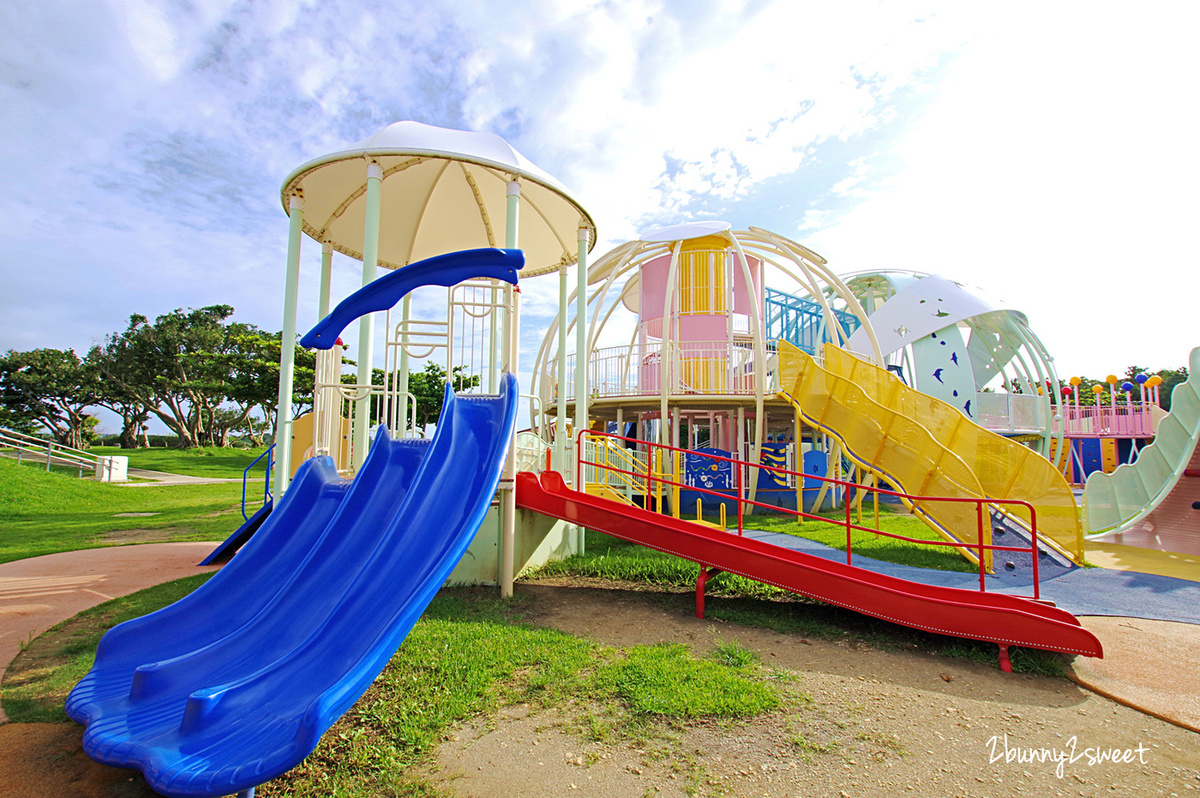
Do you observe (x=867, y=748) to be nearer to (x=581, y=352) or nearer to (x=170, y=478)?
(x=581, y=352)

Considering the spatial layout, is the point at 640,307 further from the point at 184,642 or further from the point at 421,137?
the point at 184,642

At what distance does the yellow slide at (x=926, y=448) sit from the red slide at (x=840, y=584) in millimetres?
3782

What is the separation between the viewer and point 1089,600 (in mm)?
7203

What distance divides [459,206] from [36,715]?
8.22m

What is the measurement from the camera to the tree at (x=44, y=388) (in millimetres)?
44281

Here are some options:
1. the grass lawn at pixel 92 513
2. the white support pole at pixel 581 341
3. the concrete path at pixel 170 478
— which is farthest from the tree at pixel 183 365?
the white support pole at pixel 581 341

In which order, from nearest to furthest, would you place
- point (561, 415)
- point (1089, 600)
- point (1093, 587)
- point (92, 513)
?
point (1089, 600) < point (1093, 587) < point (561, 415) < point (92, 513)

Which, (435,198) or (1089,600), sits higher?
(435,198)

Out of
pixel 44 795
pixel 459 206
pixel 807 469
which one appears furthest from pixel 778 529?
pixel 44 795

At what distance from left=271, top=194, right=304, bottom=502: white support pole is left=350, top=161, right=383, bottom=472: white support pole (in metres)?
0.84

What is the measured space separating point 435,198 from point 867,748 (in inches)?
369

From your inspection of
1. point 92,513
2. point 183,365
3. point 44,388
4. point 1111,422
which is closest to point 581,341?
point 92,513

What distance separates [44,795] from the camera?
9.92ft

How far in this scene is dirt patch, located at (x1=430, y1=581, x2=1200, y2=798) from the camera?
3223 mm
